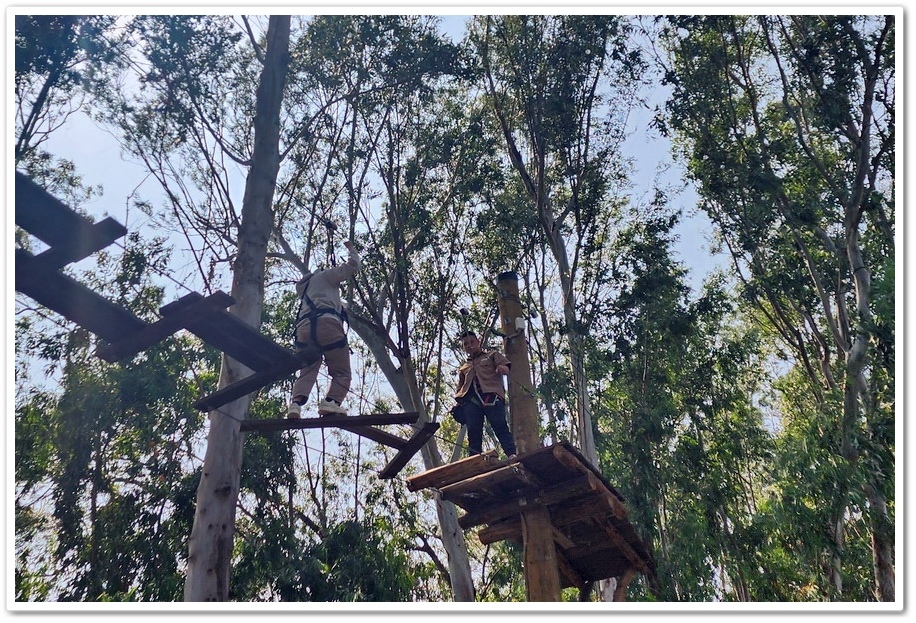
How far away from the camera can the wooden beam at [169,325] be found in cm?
508

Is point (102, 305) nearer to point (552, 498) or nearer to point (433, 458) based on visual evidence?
point (552, 498)

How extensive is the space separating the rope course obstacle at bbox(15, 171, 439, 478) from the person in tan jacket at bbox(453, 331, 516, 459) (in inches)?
48.4

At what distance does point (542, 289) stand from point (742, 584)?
19.1 feet

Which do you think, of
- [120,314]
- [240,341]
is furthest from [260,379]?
[120,314]

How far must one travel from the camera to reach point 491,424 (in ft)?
24.8

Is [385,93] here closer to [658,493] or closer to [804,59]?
[804,59]

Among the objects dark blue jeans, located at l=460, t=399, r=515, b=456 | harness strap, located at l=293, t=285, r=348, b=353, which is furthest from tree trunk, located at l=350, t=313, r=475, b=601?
harness strap, located at l=293, t=285, r=348, b=353

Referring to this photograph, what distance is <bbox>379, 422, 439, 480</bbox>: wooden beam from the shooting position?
6.30 metres

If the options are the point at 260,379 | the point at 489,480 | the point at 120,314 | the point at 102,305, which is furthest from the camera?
the point at 489,480

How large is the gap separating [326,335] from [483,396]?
1.98 m

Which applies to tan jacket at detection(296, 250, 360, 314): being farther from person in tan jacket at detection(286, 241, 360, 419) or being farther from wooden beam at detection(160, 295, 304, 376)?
wooden beam at detection(160, 295, 304, 376)

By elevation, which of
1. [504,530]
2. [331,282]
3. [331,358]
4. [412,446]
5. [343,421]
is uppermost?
[331,282]

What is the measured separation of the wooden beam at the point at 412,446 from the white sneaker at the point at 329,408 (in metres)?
0.64

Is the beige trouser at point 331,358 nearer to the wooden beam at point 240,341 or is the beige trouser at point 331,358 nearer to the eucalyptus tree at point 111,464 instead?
the wooden beam at point 240,341
